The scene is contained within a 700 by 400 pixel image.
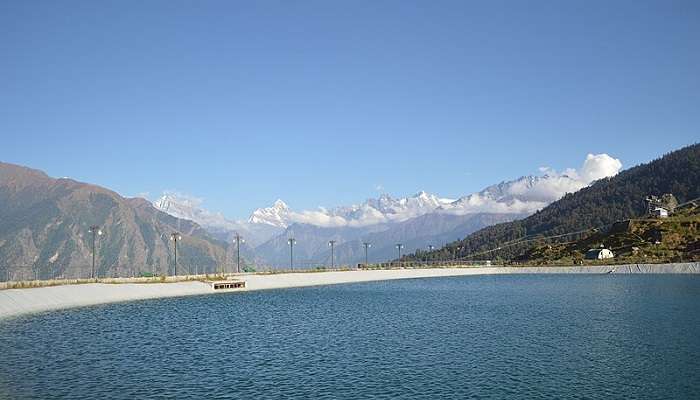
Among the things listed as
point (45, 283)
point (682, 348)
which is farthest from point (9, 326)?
point (682, 348)

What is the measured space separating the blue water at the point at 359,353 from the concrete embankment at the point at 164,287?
10053 millimetres

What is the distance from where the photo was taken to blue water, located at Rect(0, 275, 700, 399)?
115 ft

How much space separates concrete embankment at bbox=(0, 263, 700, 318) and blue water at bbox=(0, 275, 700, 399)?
1005cm

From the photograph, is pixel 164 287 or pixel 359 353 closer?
pixel 359 353

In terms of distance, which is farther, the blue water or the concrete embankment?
the concrete embankment

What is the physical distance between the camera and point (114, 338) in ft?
183

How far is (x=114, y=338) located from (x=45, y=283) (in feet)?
165

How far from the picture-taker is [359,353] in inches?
1853

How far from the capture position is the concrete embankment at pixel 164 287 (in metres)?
83.6

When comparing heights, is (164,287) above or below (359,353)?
above

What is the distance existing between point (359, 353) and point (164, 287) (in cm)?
7754

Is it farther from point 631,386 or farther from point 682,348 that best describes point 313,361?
point 682,348

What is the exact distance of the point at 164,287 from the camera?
11550 centimetres

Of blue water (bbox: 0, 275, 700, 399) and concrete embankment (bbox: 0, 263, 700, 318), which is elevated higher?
concrete embankment (bbox: 0, 263, 700, 318)
